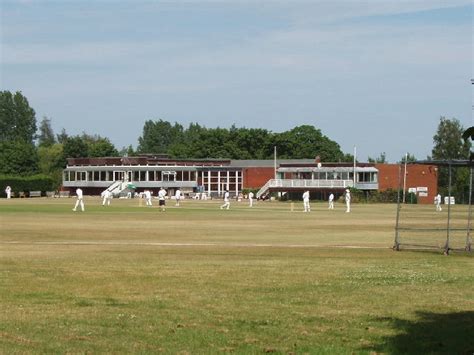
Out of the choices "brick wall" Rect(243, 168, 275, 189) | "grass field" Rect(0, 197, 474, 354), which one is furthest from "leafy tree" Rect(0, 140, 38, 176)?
"grass field" Rect(0, 197, 474, 354)

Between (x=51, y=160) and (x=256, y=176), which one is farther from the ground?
(x=51, y=160)

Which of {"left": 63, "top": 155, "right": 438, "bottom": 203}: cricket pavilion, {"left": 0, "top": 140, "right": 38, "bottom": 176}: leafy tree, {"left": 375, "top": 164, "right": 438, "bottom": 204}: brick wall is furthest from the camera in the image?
{"left": 0, "top": 140, "right": 38, "bottom": 176}: leafy tree

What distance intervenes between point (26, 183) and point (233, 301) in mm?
119801

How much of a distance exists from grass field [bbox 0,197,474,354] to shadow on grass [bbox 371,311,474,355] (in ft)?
0.05

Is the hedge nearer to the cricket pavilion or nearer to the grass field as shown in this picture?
the cricket pavilion

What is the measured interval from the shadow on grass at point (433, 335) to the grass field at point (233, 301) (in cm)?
2

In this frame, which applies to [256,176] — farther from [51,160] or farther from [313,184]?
[51,160]

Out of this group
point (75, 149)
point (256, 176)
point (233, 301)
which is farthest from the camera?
point (75, 149)

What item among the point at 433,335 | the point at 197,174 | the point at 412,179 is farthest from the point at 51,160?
the point at 433,335

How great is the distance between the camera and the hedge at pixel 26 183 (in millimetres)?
126956

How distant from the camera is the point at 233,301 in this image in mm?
14617

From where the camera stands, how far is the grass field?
434 inches

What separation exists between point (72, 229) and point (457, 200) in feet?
211

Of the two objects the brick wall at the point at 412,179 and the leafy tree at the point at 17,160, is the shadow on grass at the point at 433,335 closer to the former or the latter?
the brick wall at the point at 412,179
